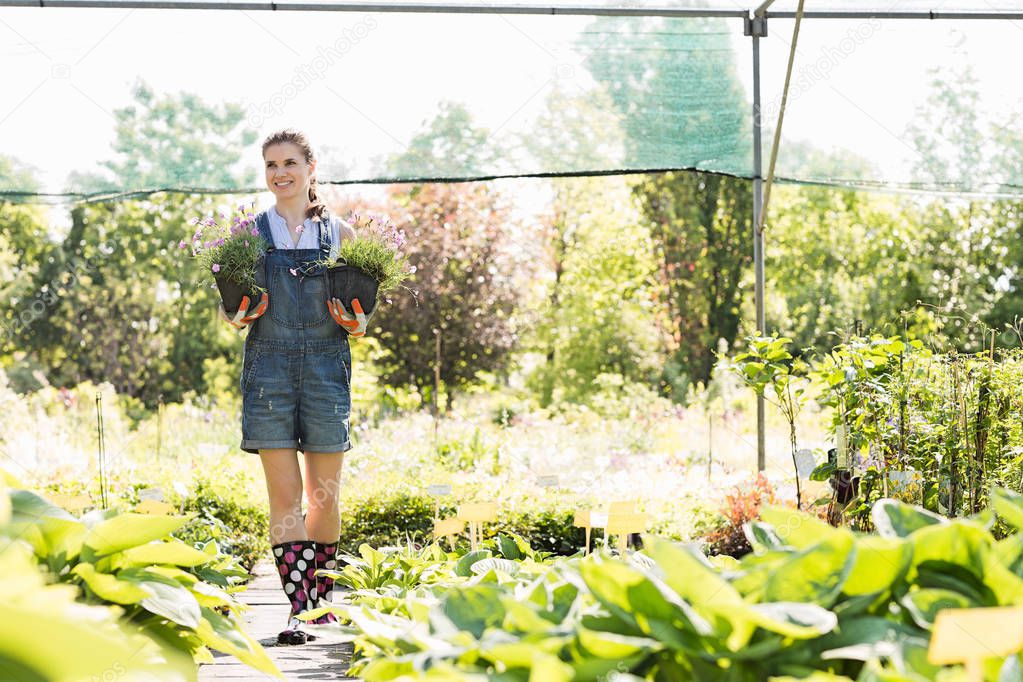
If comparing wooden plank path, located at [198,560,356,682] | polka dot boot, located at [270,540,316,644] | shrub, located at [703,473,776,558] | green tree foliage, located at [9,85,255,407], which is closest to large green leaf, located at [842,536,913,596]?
wooden plank path, located at [198,560,356,682]

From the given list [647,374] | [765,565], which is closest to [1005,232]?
[647,374]

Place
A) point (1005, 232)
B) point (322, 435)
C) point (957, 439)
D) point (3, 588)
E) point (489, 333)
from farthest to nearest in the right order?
1. point (1005, 232)
2. point (489, 333)
3. point (322, 435)
4. point (957, 439)
5. point (3, 588)

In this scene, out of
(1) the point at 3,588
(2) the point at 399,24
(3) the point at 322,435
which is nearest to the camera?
(1) the point at 3,588

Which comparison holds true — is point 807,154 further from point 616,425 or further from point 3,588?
point 616,425

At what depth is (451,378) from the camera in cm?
1020

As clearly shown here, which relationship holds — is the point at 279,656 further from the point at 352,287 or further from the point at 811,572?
the point at 811,572

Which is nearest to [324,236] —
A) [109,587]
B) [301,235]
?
[301,235]

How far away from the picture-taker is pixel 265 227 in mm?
3262

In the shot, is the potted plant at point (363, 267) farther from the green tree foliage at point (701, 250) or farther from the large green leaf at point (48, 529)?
the green tree foliage at point (701, 250)

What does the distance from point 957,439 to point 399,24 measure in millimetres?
2684

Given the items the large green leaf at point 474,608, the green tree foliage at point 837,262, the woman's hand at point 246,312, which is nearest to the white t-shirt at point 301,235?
the woman's hand at point 246,312

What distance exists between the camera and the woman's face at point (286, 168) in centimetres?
323

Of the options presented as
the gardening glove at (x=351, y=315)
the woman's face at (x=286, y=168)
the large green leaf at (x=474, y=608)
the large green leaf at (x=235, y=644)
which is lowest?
the large green leaf at (x=235, y=644)

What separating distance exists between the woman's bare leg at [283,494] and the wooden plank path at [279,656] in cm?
27
